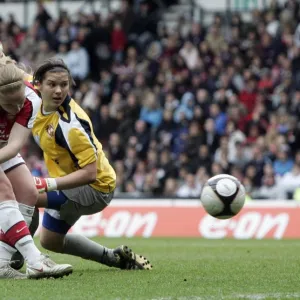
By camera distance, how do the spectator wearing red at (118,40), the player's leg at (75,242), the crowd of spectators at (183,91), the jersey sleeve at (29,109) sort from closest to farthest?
the jersey sleeve at (29,109)
the player's leg at (75,242)
the crowd of spectators at (183,91)
the spectator wearing red at (118,40)

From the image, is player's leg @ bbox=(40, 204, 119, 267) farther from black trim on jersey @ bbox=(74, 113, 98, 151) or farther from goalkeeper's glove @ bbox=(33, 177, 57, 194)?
black trim on jersey @ bbox=(74, 113, 98, 151)

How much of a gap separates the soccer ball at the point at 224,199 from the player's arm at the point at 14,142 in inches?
80.7

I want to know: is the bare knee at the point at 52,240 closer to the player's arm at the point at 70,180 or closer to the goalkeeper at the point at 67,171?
the goalkeeper at the point at 67,171

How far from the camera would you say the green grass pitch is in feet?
20.9

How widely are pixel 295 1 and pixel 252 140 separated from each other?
4013 millimetres

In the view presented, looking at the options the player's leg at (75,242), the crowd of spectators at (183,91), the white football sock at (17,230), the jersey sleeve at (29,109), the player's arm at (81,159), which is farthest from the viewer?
the crowd of spectators at (183,91)

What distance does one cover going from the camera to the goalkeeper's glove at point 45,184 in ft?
24.8


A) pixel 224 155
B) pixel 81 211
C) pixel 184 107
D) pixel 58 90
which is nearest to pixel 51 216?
pixel 81 211

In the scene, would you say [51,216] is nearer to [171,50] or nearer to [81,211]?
[81,211]

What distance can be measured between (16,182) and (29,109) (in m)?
0.58

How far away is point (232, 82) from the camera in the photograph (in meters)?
19.4

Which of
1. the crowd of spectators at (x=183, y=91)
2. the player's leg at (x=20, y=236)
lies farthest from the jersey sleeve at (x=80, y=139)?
the crowd of spectators at (x=183, y=91)

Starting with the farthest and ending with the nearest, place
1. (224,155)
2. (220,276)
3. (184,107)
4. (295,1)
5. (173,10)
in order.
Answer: (173,10)
(295,1)
(184,107)
(224,155)
(220,276)

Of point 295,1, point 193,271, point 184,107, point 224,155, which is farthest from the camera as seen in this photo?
point 295,1
